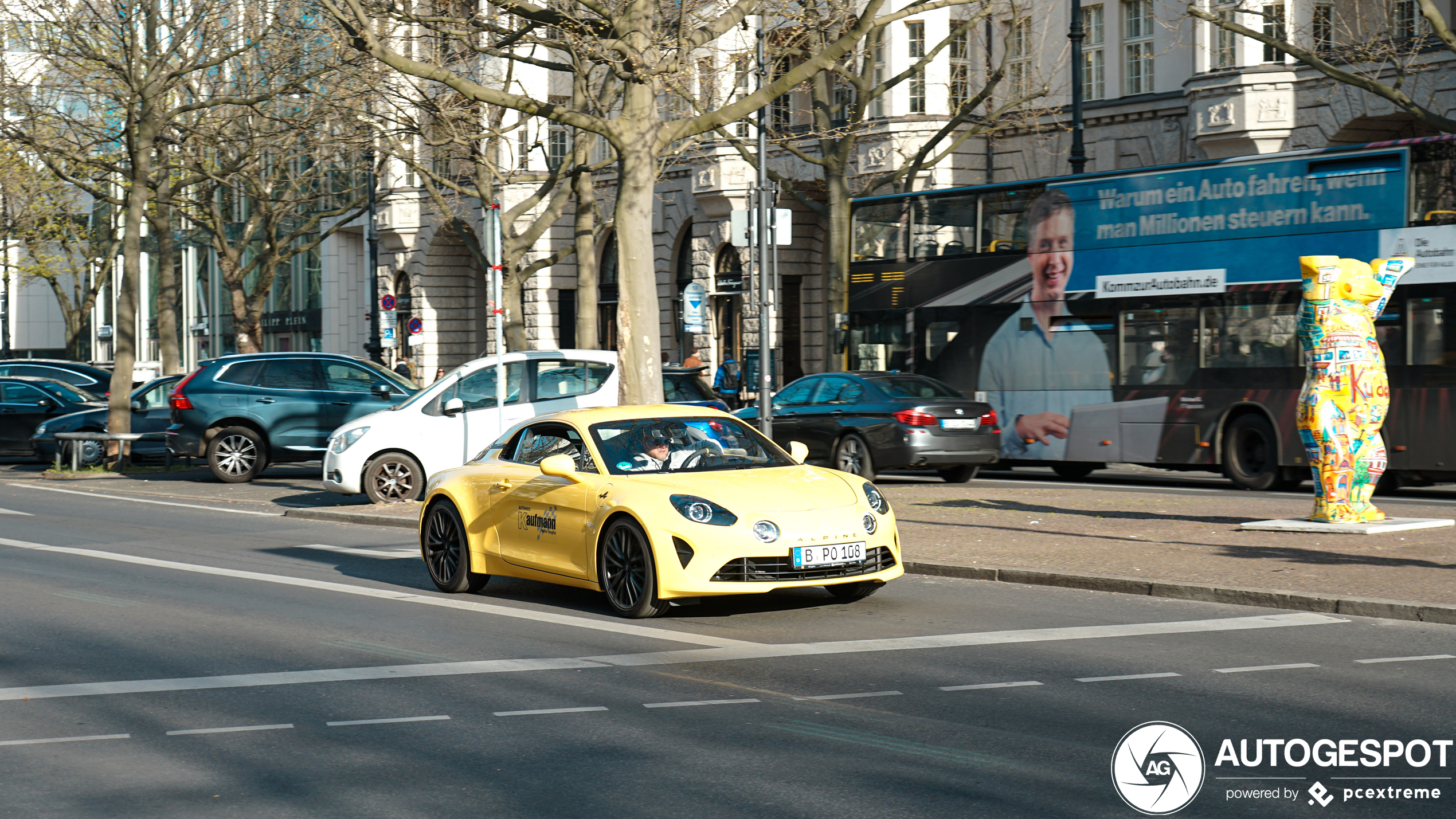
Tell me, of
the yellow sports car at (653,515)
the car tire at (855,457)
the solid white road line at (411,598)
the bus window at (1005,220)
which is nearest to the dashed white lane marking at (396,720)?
the solid white road line at (411,598)

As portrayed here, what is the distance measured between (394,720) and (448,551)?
467 centimetres

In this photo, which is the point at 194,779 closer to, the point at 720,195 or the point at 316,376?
the point at 316,376

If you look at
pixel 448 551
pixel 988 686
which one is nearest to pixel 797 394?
pixel 448 551

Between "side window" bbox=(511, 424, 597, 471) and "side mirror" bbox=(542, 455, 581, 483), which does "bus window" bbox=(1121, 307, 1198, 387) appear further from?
"side mirror" bbox=(542, 455, 581, 483)

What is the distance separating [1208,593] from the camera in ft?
34.6

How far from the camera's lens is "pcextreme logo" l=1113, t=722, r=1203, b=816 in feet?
18.3

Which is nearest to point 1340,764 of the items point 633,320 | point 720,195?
point 633,320

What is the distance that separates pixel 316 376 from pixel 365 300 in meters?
34.9

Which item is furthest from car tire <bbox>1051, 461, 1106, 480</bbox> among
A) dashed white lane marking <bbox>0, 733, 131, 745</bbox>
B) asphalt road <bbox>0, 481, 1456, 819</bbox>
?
dashed white lane marking <bbox>0, 733, 131, 745</bbox>

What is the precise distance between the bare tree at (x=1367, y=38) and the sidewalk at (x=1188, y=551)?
8.90 metres

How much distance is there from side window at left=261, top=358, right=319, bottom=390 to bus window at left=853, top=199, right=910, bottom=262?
25.6 ft

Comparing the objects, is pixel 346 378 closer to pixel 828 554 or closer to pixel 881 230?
pixel 881 230

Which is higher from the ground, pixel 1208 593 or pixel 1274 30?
pixel 1274 30

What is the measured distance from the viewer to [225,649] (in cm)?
918
